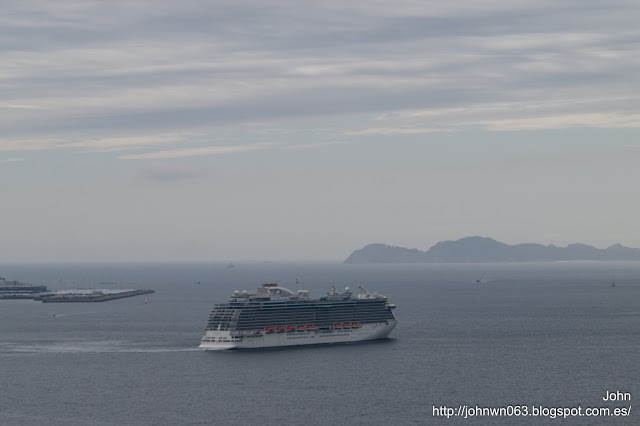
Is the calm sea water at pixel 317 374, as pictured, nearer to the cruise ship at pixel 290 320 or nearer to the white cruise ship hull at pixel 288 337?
the white cruise ship hull at pixel 288 337

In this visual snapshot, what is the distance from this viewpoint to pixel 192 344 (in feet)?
319

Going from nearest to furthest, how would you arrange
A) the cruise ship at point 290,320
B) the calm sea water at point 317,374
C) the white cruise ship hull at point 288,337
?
the calm sea water at point 317,374 < the white cruise ship hull at point 288,337 < the cruise ship at point 290,320

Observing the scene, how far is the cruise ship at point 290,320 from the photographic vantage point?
92.5m

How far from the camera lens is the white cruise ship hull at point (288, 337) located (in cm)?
9169

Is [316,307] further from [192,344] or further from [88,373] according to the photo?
[88,373]

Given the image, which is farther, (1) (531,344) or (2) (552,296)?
(2) (552,296)

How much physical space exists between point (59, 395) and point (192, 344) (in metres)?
29.3

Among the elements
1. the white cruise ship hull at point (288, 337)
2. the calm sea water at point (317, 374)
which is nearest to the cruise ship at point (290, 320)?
the white cruise ship hull at point (288, 337)

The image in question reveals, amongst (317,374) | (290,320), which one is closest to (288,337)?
(290,320)

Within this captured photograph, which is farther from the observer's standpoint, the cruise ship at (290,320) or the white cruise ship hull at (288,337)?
the cruise ship at (290,320)

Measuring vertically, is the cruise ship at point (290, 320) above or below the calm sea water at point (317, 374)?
above

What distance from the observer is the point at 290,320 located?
95.8 meters

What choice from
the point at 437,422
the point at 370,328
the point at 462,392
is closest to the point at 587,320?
the point at 370,328

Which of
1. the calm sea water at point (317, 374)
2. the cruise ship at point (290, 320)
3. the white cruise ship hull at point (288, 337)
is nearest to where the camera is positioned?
the calm sea water at point (317, 374)
